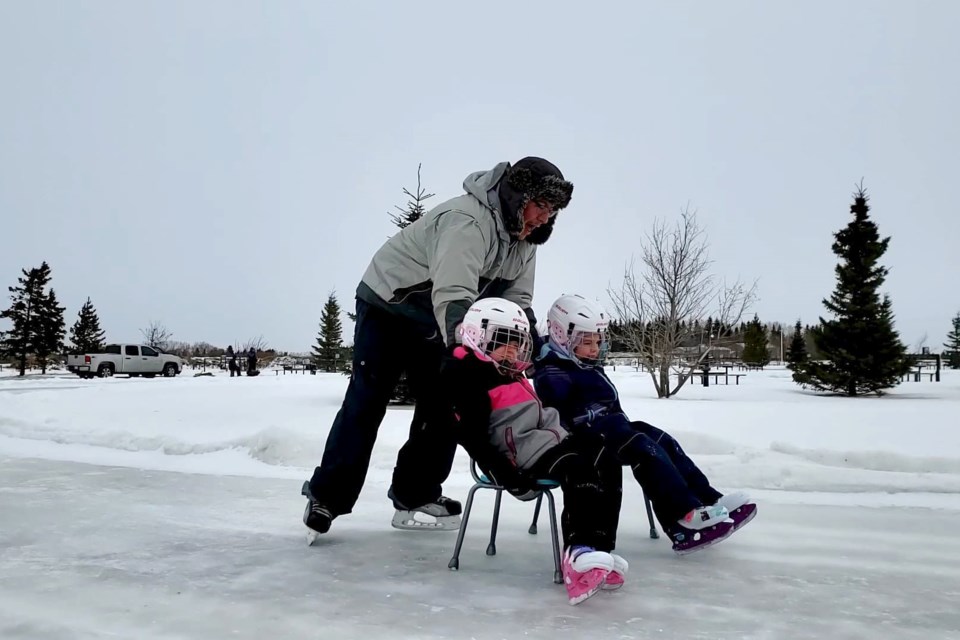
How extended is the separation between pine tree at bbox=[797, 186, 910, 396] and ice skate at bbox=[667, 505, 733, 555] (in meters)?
17.9

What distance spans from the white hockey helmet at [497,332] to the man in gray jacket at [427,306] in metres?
0.06

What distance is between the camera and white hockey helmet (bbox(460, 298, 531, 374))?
2654 mm

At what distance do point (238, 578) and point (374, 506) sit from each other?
148 cm

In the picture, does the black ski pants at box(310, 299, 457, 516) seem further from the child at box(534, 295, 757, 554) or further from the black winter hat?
the black winter hat

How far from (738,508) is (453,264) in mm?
1547

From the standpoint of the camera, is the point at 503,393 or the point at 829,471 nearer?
the point at 503,393

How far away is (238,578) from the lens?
2.55 meters

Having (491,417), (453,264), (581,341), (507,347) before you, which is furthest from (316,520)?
(581,341)

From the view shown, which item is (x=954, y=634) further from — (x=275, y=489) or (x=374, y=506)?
(x=275, y=489)

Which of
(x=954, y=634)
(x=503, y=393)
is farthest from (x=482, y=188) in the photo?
(x=954, y=634)

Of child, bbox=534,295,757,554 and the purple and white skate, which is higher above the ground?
child, bbox=534,295,757,554

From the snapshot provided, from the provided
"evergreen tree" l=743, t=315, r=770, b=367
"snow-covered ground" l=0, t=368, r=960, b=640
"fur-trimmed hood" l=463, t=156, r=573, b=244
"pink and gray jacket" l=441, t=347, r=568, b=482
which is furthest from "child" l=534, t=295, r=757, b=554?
"evergreen tree" l=743, t=315, r=770, b=367

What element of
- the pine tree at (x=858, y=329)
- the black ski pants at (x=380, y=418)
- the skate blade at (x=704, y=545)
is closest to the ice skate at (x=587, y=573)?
the skate blade at (x=704, y=545)

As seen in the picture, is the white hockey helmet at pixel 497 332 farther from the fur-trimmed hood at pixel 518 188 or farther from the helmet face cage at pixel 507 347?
the fur-trimmed hood at pixel 518 188
